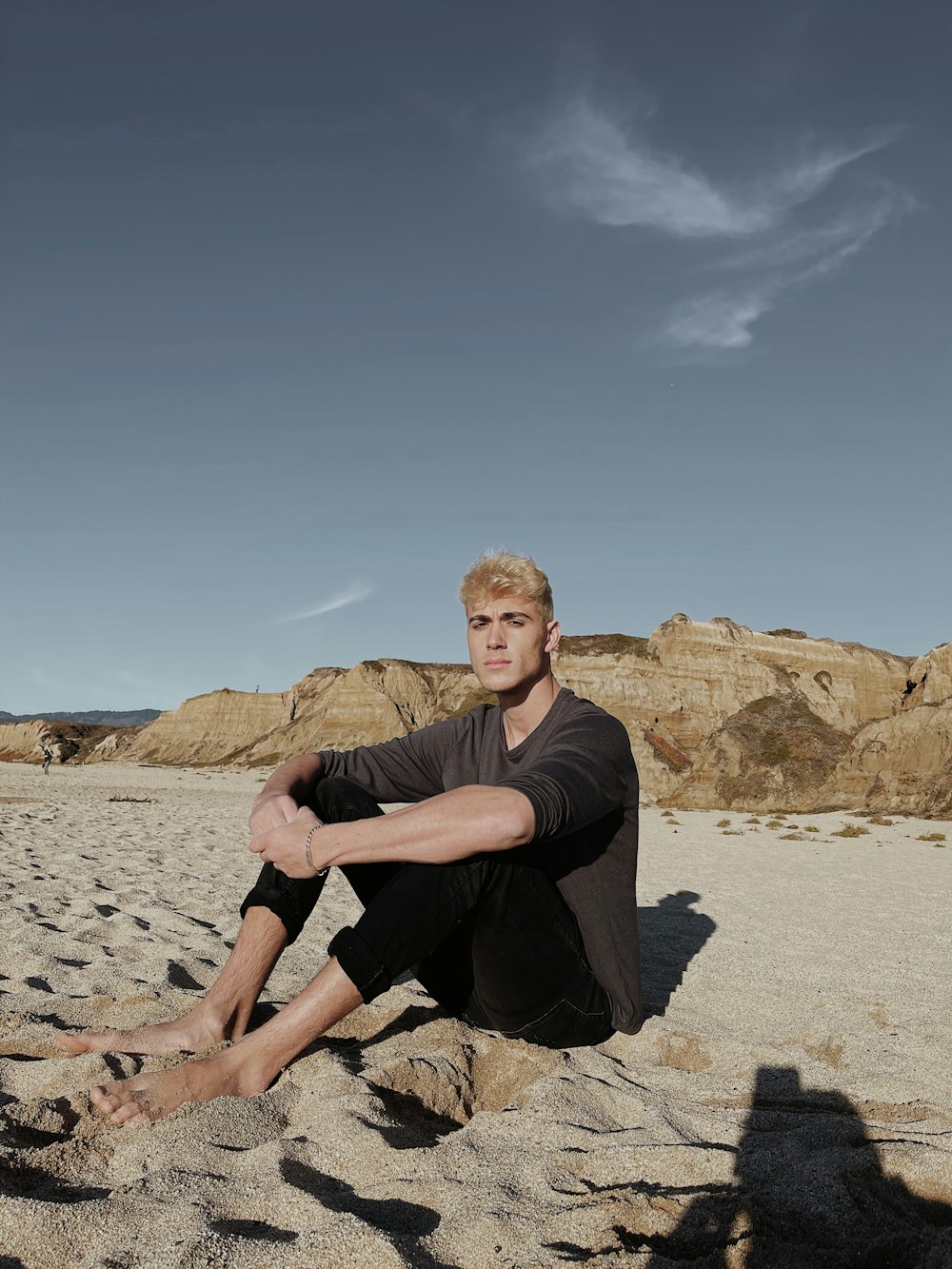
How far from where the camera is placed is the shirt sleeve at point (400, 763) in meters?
3.66

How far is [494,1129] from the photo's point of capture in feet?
7.65

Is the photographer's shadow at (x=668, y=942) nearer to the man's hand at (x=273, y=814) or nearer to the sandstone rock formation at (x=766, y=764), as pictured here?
the man's hand at (x=273, y=814)

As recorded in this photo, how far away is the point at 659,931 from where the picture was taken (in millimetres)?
5926

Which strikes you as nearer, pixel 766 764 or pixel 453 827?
pixel 453 827

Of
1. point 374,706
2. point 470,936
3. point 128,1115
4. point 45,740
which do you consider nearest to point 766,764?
point 470,936

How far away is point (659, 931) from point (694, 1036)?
261 centimetres

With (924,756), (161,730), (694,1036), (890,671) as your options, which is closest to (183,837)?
(694,1036)

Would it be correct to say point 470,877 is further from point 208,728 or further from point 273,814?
point 208,728

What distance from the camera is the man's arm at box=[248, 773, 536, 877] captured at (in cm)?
235

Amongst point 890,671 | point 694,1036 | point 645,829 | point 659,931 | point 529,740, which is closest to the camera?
point 529,740

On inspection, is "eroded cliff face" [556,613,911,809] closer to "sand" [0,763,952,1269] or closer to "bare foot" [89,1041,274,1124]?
"sand" [0,763,952,1269]

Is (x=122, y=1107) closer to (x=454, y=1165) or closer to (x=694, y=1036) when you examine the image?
(x=454, y=1165)

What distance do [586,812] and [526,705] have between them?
2.43 ft

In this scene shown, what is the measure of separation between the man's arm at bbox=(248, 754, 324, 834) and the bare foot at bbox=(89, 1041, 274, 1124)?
706 mm
